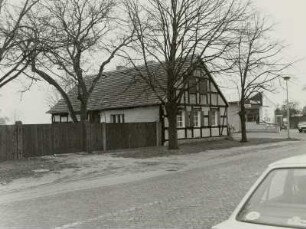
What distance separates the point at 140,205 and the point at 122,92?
24865 millimetres

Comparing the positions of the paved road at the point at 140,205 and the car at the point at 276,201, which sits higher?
the car at the point at 276,201

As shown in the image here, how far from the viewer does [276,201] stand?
13.6ft

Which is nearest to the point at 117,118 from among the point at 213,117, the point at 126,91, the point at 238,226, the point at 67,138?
the point at 126,91

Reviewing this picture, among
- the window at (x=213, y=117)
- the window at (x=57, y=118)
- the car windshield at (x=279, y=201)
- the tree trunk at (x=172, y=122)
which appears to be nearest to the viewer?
the car windshield at (x=279, y=201)

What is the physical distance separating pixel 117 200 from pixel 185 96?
22921mm

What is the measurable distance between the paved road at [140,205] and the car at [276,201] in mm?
3562

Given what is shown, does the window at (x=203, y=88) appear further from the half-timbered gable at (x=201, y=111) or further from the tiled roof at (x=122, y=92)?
the tiled roof at (x=122, y=92)

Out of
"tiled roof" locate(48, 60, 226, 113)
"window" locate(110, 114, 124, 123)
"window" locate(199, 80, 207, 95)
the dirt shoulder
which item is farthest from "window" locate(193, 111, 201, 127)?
the dirt shoulder

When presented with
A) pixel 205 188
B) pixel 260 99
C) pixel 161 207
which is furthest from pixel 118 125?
pixel 260 99

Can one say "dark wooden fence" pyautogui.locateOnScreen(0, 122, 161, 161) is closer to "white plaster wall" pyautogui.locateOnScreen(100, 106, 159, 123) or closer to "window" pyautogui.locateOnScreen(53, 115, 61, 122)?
"white plaster wall" pyautogui.locateOnScreen(100, 106, 159, 123)

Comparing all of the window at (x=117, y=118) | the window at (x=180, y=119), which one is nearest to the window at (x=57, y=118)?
the window at (x=117, y=118)

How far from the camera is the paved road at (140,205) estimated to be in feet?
26.8

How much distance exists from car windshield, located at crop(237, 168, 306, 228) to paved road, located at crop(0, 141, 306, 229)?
139 inches

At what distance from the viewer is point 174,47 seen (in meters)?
26.2
